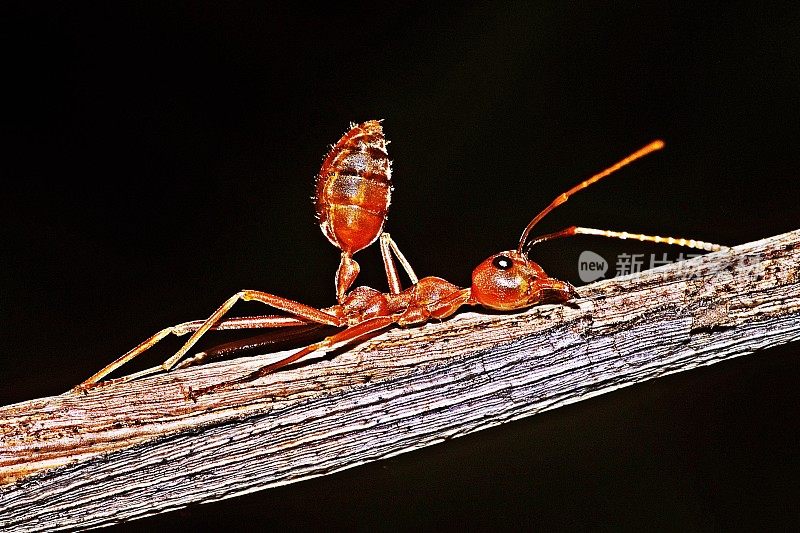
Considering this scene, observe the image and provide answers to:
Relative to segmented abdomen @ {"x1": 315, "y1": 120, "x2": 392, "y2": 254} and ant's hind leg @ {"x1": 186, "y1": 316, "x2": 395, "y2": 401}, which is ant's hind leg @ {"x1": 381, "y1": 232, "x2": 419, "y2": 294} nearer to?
segmented abdomen @ {"x1": 315, "y1": 120, "x2": 392, "y2": 254}

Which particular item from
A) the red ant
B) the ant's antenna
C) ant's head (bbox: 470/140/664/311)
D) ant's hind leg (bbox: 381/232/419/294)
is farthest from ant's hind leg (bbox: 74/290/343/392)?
the ant's antenna

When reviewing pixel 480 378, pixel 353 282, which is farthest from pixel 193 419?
pixel 353 282

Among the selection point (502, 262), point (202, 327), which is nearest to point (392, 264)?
point (502, 262)

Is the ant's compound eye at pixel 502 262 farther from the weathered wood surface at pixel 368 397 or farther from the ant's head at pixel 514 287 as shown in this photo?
the weathered wood surface at pixel 368 397

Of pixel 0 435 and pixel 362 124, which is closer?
pixel 0 435

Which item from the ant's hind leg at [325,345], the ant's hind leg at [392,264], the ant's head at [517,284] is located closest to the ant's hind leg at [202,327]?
the ant's hind leg at [325,345]

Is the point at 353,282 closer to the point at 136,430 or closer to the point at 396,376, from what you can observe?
the point at 396,376
